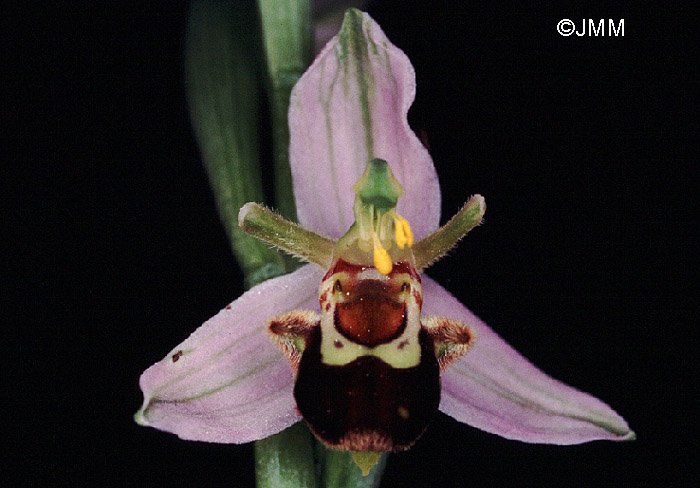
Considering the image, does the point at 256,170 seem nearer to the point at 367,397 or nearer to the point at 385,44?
the point at 385,44

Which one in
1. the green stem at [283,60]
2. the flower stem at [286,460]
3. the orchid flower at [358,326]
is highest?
A: the green stem at [283,60]

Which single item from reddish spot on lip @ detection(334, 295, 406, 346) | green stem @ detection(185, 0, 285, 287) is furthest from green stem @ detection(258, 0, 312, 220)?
reddish spot on lip @ detection(334, 295, 406, 346)

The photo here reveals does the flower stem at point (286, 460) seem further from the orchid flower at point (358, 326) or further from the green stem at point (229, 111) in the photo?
the green stem at point (229, 111)

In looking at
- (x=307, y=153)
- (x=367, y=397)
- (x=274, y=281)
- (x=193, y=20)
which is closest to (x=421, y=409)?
(x=367, y=397)

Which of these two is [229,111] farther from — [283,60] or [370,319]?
[370,319]

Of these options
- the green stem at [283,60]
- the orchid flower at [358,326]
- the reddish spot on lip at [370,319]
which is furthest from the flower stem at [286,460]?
the green stem at [283,60]

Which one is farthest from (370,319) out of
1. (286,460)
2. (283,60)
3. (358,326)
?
(283,60)

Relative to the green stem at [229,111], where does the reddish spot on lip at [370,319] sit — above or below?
below

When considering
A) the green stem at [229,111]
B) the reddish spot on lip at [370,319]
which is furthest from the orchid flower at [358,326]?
the green stem at [229,111]

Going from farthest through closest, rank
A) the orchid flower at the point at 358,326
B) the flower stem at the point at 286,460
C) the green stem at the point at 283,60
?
the green stem at the point at 283,60 → the flower stem at the point at 286,460 → the orchid flower at the point at 358,326

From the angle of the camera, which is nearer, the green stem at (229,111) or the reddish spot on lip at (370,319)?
the reddish spot on lip at (370,319)

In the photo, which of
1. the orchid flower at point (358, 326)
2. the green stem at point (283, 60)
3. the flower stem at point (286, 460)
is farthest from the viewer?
the green stem at point (283, 60)
